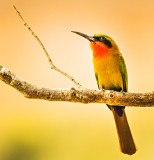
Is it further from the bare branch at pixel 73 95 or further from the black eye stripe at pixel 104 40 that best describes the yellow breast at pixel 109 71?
the bare branch at pixel 73 95

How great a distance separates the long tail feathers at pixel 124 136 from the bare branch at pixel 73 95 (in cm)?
27

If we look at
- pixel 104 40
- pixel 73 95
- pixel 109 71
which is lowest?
pixel 73 95

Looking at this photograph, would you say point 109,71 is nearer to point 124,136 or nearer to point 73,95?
point 124,136

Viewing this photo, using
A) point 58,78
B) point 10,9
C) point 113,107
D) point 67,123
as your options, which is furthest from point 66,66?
point 113,107

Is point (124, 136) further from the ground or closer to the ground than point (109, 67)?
closer to the ground

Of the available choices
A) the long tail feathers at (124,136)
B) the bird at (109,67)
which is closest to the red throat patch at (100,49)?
the bird at (109,67)

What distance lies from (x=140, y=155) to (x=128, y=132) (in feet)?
2.62

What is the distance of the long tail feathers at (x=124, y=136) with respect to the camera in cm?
129

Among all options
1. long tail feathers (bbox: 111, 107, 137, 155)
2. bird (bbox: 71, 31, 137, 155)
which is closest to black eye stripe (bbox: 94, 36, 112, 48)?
bird (bbox: 71, 31, 137, 155)

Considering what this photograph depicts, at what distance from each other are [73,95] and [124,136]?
1.46ft

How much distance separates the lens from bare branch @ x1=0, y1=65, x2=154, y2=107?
0.94 m

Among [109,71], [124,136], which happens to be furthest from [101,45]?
[124,136]

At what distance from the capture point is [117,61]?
1.43 meters

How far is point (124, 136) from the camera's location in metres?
1.34
